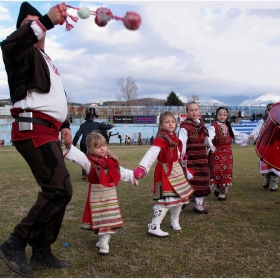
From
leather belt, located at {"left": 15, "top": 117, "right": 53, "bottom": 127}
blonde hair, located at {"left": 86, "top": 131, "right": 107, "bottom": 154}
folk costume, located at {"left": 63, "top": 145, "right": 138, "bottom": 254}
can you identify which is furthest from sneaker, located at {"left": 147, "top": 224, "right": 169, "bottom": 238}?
leather belt, located at {"left": 15, "top": 117, "right": 53, "bottom": 127}

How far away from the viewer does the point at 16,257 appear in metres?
2.93

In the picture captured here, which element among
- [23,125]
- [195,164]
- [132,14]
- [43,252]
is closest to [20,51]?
[23,125]

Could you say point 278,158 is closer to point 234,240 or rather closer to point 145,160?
point 234,240

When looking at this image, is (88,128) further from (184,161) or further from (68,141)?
(68,141)

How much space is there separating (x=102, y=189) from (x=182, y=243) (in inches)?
42.4

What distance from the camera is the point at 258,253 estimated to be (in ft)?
11.2

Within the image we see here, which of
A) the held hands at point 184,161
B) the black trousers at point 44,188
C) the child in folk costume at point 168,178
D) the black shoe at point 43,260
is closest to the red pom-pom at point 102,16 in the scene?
the black trousers at point 44,188

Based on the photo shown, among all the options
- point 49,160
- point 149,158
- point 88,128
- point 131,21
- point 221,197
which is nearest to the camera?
point 131,21

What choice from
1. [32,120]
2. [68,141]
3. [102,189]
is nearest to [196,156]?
[102,189]

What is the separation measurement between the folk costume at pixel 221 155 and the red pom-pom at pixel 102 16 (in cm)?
384

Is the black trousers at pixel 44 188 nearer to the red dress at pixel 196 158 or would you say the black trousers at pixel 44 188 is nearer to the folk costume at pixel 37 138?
the folk costume at pixel 37 138

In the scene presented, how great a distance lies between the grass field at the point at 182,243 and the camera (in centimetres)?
302

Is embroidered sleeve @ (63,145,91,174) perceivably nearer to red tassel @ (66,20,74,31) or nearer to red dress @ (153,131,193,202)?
red dress @ (153,131,193,202)

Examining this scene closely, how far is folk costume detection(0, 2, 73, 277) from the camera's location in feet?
9.37
